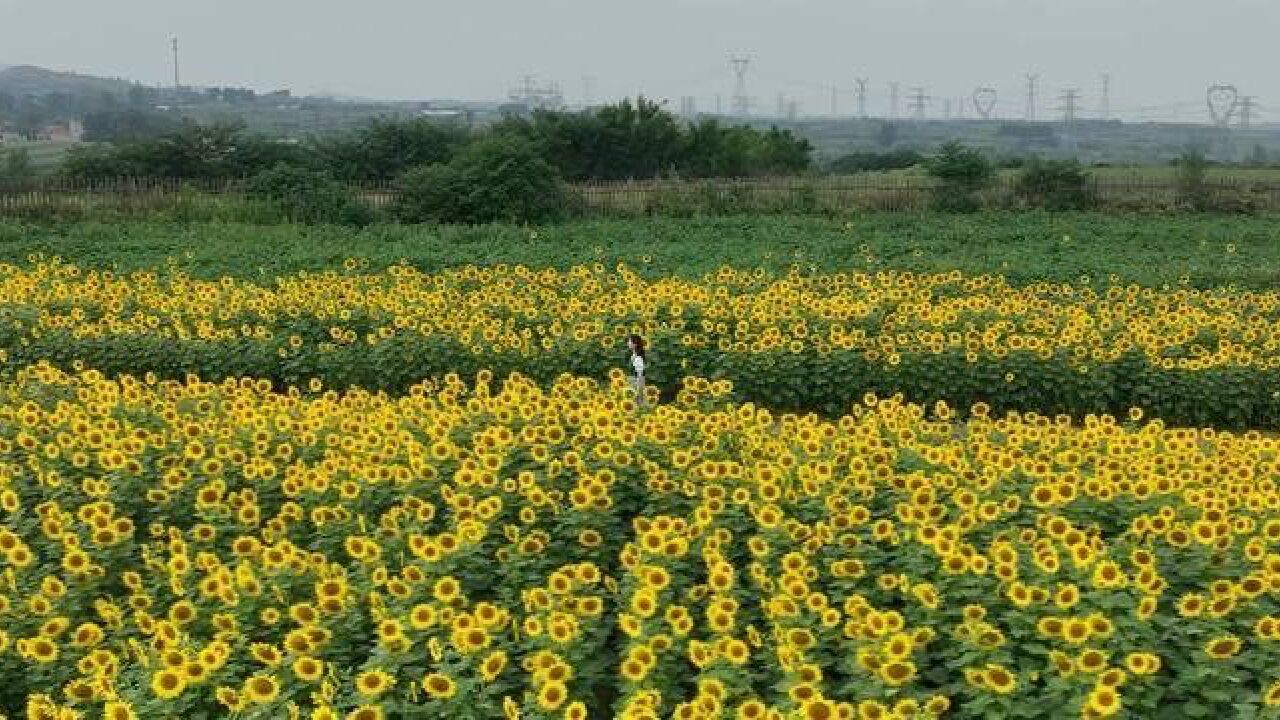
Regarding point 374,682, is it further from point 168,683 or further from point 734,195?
point 734,195

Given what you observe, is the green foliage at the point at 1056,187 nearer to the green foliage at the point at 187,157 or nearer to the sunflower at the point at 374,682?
the green foliage at the point at 187,157

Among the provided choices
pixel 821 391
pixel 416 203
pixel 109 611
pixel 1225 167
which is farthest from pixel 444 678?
pixel 1225 167

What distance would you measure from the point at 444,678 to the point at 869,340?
777 centimetres

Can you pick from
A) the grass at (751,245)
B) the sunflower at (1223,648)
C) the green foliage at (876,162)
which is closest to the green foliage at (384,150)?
the grass at (751,245)

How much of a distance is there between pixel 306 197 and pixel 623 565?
2256cm

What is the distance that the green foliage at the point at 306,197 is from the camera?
1008 inches

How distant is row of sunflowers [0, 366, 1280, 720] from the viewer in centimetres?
397

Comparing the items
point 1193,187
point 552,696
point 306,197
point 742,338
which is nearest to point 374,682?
point 552,696

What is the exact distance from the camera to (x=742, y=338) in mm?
11094

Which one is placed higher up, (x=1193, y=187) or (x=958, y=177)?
(x=958, y=177)

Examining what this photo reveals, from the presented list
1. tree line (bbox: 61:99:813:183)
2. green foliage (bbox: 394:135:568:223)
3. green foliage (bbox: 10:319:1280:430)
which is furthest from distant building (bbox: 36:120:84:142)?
green foliage (bbox: 10:319:1280:430)

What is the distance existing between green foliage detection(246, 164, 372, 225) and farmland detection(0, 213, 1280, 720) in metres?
14.8

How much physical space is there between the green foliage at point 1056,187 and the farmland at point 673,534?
18513 mm

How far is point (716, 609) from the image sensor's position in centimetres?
434
